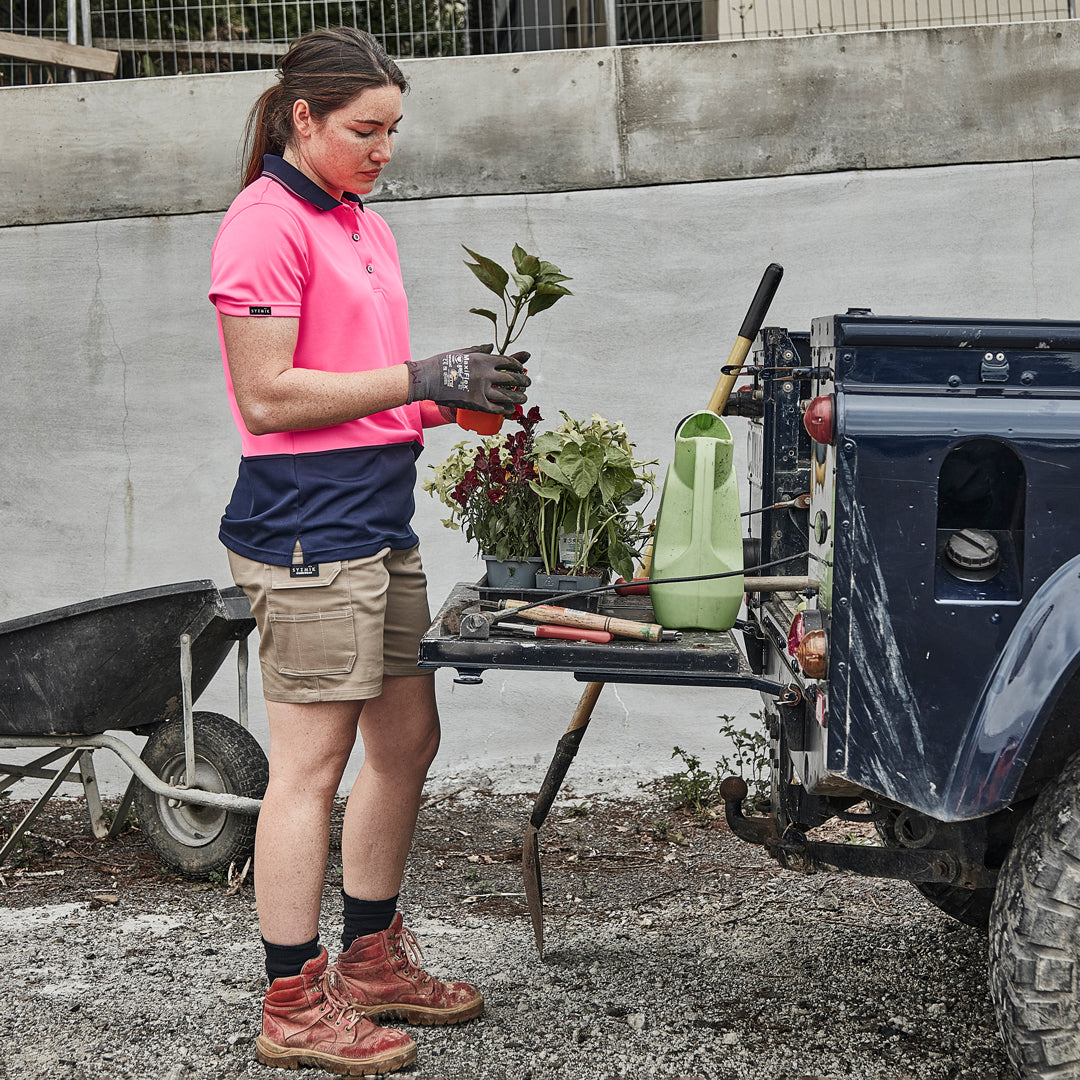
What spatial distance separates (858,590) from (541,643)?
580mm

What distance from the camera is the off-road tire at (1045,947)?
1888mm

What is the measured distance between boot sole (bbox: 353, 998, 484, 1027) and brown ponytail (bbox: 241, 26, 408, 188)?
72.4 inches

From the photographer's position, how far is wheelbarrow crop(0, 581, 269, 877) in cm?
352

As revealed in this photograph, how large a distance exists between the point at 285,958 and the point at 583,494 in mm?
1134

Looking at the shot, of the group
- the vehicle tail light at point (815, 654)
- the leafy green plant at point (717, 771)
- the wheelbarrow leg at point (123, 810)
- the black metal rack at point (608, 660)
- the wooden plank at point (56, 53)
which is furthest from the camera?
the wooden plank at point (56, 53)

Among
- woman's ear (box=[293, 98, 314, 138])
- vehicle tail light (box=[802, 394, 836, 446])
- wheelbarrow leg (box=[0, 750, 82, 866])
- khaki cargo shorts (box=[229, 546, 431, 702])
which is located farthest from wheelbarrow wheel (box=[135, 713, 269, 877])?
vehicle tail light (box=[802, 394, 836, 446])

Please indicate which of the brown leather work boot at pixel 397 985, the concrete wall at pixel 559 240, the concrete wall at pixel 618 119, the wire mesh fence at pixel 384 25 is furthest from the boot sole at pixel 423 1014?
the wire mesh fence at pixel 384 25

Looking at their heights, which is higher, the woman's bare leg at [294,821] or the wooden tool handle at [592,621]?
the wooden tool handle at [592,621]

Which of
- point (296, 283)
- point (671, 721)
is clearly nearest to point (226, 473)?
point (671, 721)

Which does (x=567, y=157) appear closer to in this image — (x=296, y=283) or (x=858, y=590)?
(x=296, y=283)

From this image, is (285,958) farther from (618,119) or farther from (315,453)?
(618,119)

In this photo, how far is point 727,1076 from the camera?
2.43 metres

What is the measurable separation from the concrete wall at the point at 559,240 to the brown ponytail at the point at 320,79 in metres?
2.07

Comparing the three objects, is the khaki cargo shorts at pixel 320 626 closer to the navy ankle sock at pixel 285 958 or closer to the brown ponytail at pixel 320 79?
the navy ankle sock at pixel 285 958
